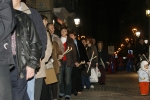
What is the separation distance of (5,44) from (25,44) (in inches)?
27.5

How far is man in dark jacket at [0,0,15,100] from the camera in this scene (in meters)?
3.81

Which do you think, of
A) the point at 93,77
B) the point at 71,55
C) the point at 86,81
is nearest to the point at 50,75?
the point at 71,55

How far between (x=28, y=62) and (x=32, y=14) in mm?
1413

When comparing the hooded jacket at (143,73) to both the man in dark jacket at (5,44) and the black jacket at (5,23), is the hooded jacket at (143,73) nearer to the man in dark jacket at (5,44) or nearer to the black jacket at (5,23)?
the man in dark jacket at (5,44)

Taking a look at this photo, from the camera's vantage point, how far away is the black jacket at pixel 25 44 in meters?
4.68

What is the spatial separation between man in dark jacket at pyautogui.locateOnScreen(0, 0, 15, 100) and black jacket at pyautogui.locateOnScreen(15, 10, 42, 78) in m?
0.57

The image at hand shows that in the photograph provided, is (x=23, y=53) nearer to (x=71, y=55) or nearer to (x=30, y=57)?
(x=30, y=57)

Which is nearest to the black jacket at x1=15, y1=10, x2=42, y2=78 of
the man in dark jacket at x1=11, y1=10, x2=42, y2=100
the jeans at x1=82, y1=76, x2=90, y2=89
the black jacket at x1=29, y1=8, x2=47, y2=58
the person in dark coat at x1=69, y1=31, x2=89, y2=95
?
the man in dark jacket at x1=11, y1=10, x2=42, y2=100

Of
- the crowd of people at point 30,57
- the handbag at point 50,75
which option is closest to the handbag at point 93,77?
the crowd of people at point 30,57

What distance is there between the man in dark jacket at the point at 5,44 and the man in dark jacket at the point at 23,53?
0.55 metres

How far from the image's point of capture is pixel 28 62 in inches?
189

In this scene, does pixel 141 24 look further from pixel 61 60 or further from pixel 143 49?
pixel 61 60

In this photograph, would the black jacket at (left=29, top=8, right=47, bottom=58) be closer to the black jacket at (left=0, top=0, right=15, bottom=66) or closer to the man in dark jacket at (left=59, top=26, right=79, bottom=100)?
the black jacket at (left=0, top=0, right=15, bottom=66)

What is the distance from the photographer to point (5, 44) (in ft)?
13.3
